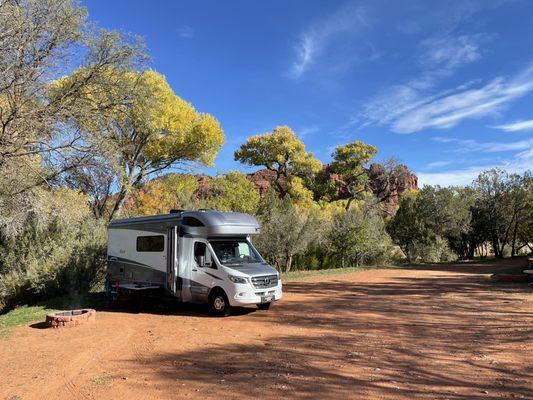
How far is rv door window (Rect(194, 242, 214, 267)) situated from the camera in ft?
37.9

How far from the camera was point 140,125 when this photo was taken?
671 inches

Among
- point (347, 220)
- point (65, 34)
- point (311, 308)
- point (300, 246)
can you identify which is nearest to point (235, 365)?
point (311, 308)

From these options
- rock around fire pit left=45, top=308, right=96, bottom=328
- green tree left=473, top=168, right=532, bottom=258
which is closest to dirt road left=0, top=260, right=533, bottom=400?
rock around fire pit left=45, top=308, right=96, bottom=328

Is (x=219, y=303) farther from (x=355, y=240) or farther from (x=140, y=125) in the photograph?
(x=355, y=240)

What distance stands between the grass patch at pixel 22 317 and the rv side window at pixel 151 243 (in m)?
2.97

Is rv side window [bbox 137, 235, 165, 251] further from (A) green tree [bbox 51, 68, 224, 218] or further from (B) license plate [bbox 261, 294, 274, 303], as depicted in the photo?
(B) license plate [bbox 261, 294, 274, 303]

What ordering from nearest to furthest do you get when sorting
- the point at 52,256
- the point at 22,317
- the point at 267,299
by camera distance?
1. the point at 22,317
2. the point at 267,299
3. the point at 52,256

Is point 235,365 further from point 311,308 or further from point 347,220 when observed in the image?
point 347,220

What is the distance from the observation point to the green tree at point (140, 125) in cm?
1343

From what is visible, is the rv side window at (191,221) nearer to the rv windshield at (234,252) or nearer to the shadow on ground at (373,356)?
the rv windshield at (234,252)

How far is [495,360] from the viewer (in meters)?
6.79

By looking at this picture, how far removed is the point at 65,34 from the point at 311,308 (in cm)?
1033

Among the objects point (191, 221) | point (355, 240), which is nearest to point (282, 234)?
point (355, 240)

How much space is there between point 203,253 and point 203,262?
0.25 meters
